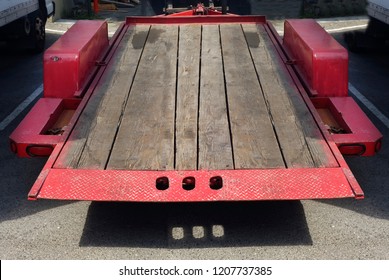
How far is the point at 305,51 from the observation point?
5359 mm

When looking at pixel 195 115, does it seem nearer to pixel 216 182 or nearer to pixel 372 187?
pixel 216 182

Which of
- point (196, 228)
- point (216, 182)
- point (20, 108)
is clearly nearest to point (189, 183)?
point (216, 182)

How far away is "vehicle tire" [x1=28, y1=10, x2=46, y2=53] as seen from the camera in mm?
9711

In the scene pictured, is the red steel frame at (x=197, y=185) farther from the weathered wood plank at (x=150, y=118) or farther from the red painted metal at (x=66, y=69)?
Answer: the red painted metal at (x=66, y=69)

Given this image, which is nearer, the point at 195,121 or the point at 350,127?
the point at 350,127

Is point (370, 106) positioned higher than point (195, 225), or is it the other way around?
point (370, 106)

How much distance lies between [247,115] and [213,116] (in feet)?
1.02

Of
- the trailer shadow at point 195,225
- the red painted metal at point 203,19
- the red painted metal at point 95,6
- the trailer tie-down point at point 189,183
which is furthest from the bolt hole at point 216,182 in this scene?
the red painted metal at point 95,6

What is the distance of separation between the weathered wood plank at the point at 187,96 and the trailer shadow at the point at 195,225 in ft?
2.02

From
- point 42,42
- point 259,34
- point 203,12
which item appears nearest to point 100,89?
point 259,34

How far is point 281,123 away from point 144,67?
1.95 m

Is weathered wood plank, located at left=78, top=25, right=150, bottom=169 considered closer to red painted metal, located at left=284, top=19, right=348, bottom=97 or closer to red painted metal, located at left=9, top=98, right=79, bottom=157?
red painted metal, located at left=9, top=98, right=79, bottom=157

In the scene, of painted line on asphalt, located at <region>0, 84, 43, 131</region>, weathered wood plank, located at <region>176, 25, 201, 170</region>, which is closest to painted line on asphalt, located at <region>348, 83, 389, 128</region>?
weathered wood plank, located at <region>176, 25, 201, 170</region>

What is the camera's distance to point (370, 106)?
7.04 metres
